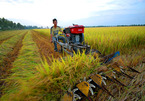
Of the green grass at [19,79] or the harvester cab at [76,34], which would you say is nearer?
the green grass at [19,79]

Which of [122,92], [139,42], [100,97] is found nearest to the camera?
[100,97]

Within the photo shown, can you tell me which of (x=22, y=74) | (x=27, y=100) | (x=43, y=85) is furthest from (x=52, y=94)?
(x=22, y=74)

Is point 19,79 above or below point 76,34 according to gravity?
below

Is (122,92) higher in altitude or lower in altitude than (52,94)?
lower

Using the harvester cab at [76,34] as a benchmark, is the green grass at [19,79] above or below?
below

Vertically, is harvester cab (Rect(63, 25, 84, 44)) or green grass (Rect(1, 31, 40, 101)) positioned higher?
harvester cab (Rect(63, 25, 84, 44))

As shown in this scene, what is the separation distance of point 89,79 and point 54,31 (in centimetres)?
388

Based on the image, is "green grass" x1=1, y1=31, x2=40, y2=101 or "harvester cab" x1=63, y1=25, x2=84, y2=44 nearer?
"green grass" x1=1, y1=31, x2=40, y2=101

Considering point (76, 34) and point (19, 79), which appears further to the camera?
point (76, 34)

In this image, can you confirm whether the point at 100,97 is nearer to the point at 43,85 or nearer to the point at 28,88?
the point at 43,85

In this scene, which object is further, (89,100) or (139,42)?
(139,42)

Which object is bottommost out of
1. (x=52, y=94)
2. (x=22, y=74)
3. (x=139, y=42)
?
(x=22, y=74)

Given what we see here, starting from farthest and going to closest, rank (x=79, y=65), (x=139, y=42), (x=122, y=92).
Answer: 1. (x=139, y=42)
2. (x=79, y=65)
3. (x=122, y=92)

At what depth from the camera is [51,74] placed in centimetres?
116
